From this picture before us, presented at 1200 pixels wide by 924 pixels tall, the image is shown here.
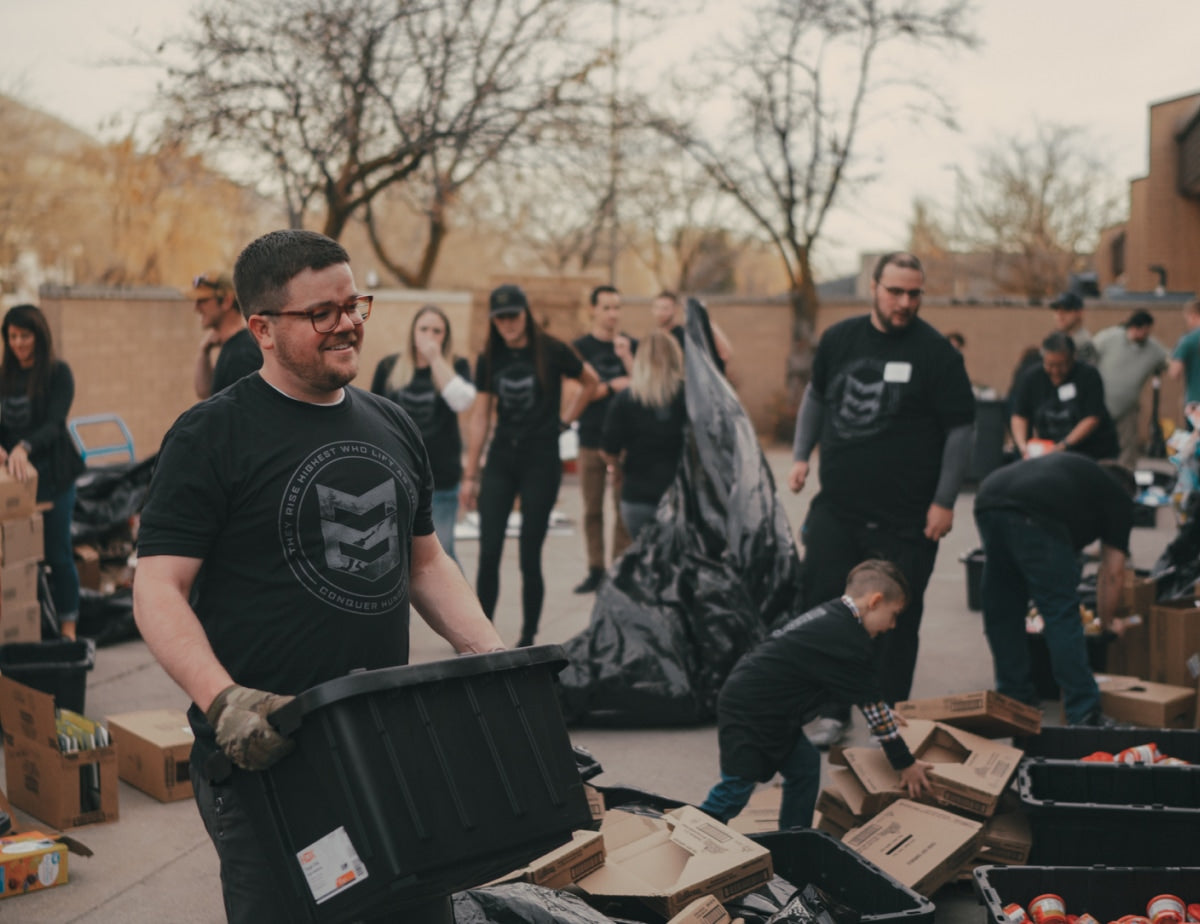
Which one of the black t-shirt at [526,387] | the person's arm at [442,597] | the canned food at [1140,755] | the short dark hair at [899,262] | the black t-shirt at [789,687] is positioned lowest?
the canned food at [1140,755]

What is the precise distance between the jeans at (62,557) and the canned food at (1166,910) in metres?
5.52

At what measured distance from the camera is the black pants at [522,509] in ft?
22.4

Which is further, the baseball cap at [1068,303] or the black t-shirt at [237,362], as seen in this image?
the baseball cap at [1068,303]

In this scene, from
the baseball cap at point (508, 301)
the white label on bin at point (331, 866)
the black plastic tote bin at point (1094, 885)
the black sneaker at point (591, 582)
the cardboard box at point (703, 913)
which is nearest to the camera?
the white label on bin at point (331, 866)

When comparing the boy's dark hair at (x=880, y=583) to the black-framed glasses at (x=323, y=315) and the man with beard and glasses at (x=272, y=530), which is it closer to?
the man with beard and glasses at (x=272, y=530)

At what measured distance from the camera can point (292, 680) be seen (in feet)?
7.84

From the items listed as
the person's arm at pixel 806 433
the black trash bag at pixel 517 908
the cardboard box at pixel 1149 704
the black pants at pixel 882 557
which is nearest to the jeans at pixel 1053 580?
the cardboard box at pixel 1149 704

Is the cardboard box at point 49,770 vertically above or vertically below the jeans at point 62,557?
below

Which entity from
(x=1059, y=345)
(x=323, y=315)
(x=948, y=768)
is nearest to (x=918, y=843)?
(x=948, y=768)

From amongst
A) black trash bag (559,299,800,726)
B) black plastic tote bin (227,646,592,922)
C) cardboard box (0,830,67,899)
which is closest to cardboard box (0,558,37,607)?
cardboard box (0,830,67,899)

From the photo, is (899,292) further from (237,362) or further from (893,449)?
(237,362)

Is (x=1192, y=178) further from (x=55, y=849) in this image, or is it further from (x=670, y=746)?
(x=55, y=849)

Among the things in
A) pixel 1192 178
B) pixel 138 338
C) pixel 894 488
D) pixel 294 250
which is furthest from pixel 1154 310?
pixel 294 250

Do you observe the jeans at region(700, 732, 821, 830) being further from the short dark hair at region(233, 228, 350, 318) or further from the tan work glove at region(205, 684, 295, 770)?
the short dark hair at region(233, 228, 350, 318)
